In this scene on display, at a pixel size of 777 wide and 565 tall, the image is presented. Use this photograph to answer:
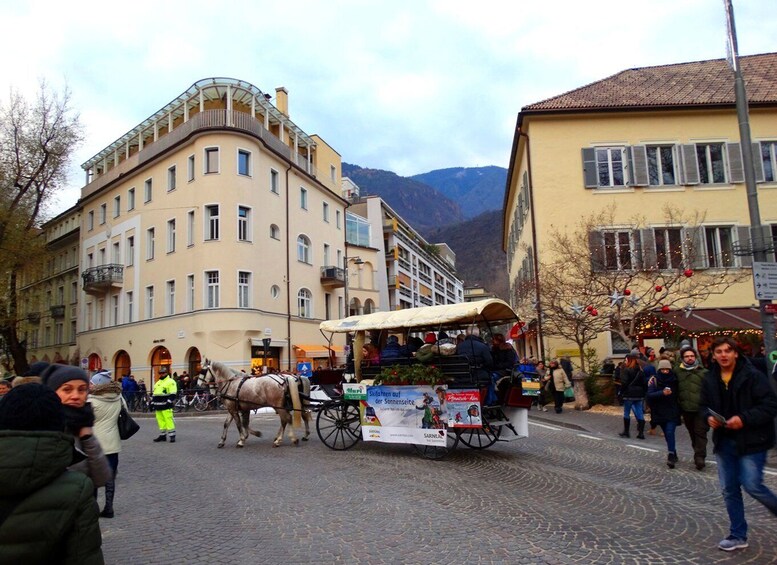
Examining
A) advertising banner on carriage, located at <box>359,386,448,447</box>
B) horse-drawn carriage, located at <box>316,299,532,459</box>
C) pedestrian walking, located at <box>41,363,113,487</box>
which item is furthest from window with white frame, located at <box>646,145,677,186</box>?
pedestrian walking, located at <box>41,363,113,487</box>

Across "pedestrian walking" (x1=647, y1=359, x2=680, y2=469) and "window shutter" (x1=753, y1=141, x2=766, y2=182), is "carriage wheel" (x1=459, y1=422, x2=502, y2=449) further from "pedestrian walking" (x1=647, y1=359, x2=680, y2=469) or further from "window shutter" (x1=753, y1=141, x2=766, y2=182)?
"window shutter" (x1=753, y1=141, x2=766, y2=182)

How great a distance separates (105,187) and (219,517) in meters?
41.7

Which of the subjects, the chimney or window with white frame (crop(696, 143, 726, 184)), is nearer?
window with white frame (crop(696, 143, 726, 184))

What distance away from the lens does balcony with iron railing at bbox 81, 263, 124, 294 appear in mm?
40094

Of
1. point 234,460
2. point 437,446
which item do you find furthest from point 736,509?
point 234,460

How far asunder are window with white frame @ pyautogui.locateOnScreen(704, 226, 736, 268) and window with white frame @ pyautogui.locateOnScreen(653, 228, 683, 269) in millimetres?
1265

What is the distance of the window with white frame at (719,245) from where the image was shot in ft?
83.0

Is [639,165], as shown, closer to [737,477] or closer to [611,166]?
[611,166]

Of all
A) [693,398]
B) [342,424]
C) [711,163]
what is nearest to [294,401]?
[342,424]

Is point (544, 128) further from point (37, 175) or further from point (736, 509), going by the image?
point (37, 175)

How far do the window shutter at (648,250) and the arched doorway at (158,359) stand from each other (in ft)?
88.4

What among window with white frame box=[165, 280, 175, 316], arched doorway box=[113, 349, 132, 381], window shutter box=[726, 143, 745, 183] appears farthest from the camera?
arched doorway box=[113, 349, 132, 381]

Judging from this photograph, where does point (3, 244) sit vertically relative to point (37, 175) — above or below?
below

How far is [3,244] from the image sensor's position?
34.1 m
